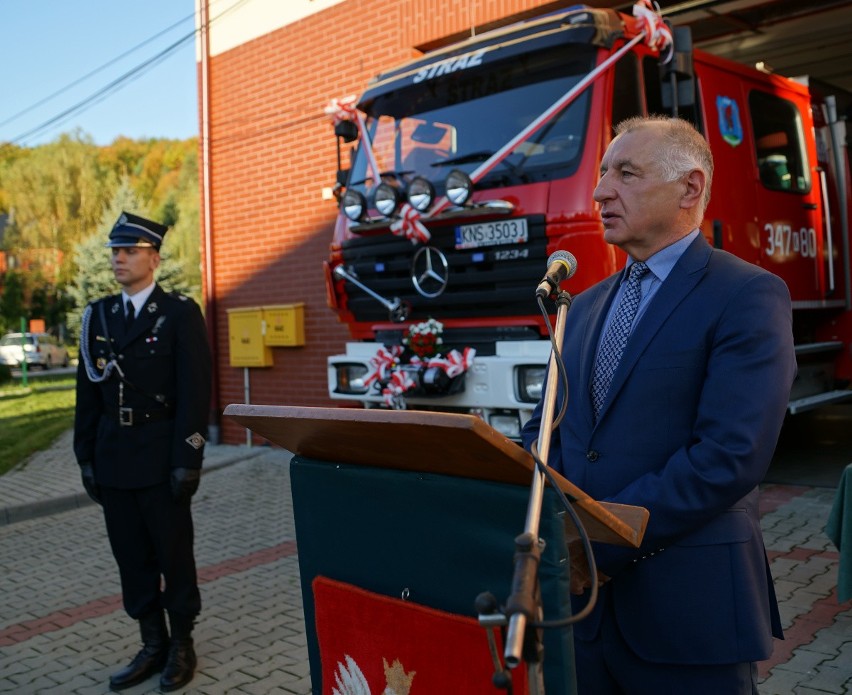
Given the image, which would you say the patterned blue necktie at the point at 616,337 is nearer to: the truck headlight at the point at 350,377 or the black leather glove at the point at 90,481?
the black leather glove at the point at 90,481

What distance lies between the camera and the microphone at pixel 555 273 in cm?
194

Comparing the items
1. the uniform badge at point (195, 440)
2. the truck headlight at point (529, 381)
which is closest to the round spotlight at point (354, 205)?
the truck headlight at point (529, 381)

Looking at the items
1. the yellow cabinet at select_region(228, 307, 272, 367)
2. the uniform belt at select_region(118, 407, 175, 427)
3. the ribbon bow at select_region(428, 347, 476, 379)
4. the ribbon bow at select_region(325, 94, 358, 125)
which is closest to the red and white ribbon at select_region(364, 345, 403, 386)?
the ribbon bow at select_region(428, 347, 476, 379)

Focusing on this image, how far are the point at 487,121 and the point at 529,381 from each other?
1685 mm

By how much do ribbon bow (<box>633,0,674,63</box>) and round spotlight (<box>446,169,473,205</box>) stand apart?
4.43 ft

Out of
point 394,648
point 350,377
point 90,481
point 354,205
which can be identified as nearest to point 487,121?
point 354,205

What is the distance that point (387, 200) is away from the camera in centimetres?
595

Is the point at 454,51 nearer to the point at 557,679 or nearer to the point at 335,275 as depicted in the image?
the point at 335,275

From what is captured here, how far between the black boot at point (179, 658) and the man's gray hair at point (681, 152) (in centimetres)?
313

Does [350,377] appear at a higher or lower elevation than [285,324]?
lower

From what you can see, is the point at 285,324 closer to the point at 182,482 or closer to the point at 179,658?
the point at 182,482

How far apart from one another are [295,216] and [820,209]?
532 cm

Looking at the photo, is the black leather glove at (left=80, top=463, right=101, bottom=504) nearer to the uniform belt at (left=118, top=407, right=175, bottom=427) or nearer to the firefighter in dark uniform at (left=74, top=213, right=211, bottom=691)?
the firefighter in dark uniform at (left=74, top=213, right=211, bottom=691)

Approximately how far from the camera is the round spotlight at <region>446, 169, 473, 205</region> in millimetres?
5504
